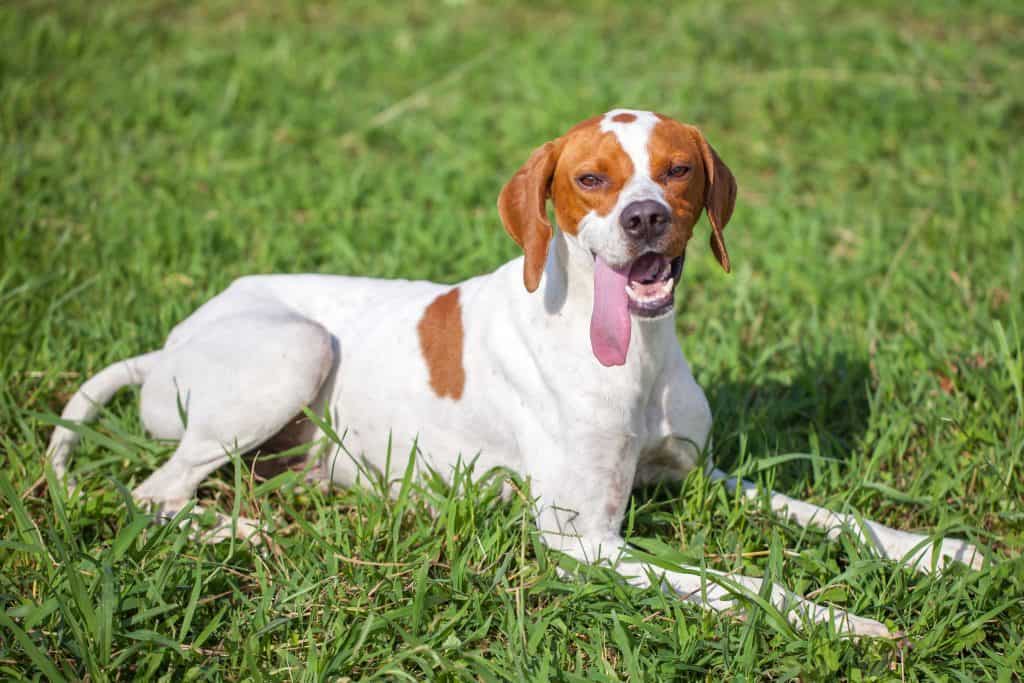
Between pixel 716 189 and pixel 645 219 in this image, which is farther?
pixel 716 189

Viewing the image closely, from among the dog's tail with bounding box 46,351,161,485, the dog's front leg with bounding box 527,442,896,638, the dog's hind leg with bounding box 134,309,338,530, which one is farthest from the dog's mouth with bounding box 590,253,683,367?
the dog's tail with bounding box 46,351,161,485

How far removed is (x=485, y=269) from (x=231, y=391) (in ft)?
6.40

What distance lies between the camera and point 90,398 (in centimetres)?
371

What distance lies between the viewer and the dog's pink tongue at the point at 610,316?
2916 millimetres

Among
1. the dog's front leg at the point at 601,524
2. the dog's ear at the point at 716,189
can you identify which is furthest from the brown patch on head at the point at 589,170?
the dog's front leg at the point at 601,524

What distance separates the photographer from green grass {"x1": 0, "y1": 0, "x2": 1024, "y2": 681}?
113 inches

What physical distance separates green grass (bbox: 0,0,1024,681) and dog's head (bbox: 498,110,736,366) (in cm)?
72

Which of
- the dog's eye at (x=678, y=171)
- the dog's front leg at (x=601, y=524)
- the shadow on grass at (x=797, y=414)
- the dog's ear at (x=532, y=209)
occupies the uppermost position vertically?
the dog's eye at (x=678, y=171)

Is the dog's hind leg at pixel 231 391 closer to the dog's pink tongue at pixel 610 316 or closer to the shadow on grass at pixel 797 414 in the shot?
the dog's pink tongue at pixel 610 316

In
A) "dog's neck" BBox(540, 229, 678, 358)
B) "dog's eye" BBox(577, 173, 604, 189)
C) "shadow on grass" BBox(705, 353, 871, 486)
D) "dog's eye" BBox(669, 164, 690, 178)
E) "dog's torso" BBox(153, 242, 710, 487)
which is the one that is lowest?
"shadow on grass" BBox(705, 353, 871, 486)

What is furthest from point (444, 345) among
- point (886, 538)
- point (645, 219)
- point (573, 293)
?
point (886, 538)

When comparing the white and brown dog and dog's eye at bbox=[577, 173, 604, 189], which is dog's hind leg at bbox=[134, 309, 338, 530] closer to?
the white and brown dog

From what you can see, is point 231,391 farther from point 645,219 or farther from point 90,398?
point 645,219

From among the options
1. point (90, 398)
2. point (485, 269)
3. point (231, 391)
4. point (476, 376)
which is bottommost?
point (485, 269)
